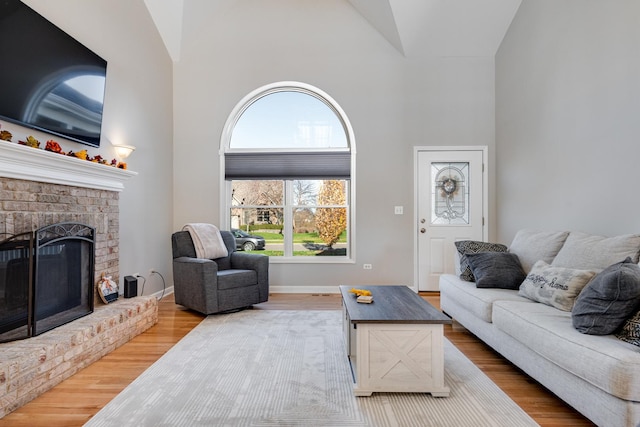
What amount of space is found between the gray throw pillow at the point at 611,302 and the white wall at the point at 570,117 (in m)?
1.21

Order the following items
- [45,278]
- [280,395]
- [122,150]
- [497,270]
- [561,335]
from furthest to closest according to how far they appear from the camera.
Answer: [122,150]
[497,270]
[45,278]
[280,395]
[561,335]

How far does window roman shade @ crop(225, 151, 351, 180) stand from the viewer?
4.86 meters

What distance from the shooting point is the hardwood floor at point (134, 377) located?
71.4 inches


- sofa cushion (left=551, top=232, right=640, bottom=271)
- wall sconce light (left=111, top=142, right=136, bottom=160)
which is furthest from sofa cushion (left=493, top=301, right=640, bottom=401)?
wall sconce light (left=111, top=142, right=136, bottom=160)

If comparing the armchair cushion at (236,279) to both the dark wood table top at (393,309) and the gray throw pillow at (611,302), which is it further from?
the gray throw pillow at (611,302)

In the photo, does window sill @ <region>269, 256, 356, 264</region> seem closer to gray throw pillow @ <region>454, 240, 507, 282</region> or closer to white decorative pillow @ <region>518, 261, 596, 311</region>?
gray throw pillow @ <region>454, 240, 507, 282</region>

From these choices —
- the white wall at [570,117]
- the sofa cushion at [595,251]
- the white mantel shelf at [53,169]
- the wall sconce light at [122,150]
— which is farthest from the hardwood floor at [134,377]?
the wall sconce light at [122,150]

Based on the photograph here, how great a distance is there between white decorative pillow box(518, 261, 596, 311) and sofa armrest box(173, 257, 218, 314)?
2777 mm

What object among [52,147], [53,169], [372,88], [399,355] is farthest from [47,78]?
[372,88]

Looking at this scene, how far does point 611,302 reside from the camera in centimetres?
177

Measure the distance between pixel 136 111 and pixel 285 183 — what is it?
202 centimetres

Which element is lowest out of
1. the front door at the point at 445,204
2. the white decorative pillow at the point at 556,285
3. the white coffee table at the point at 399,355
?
the white coffee table at the point at 399,355

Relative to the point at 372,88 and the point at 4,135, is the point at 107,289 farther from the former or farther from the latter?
the point at 372,88

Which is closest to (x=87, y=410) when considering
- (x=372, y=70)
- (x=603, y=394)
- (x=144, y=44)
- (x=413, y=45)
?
(x=603, y=394)
